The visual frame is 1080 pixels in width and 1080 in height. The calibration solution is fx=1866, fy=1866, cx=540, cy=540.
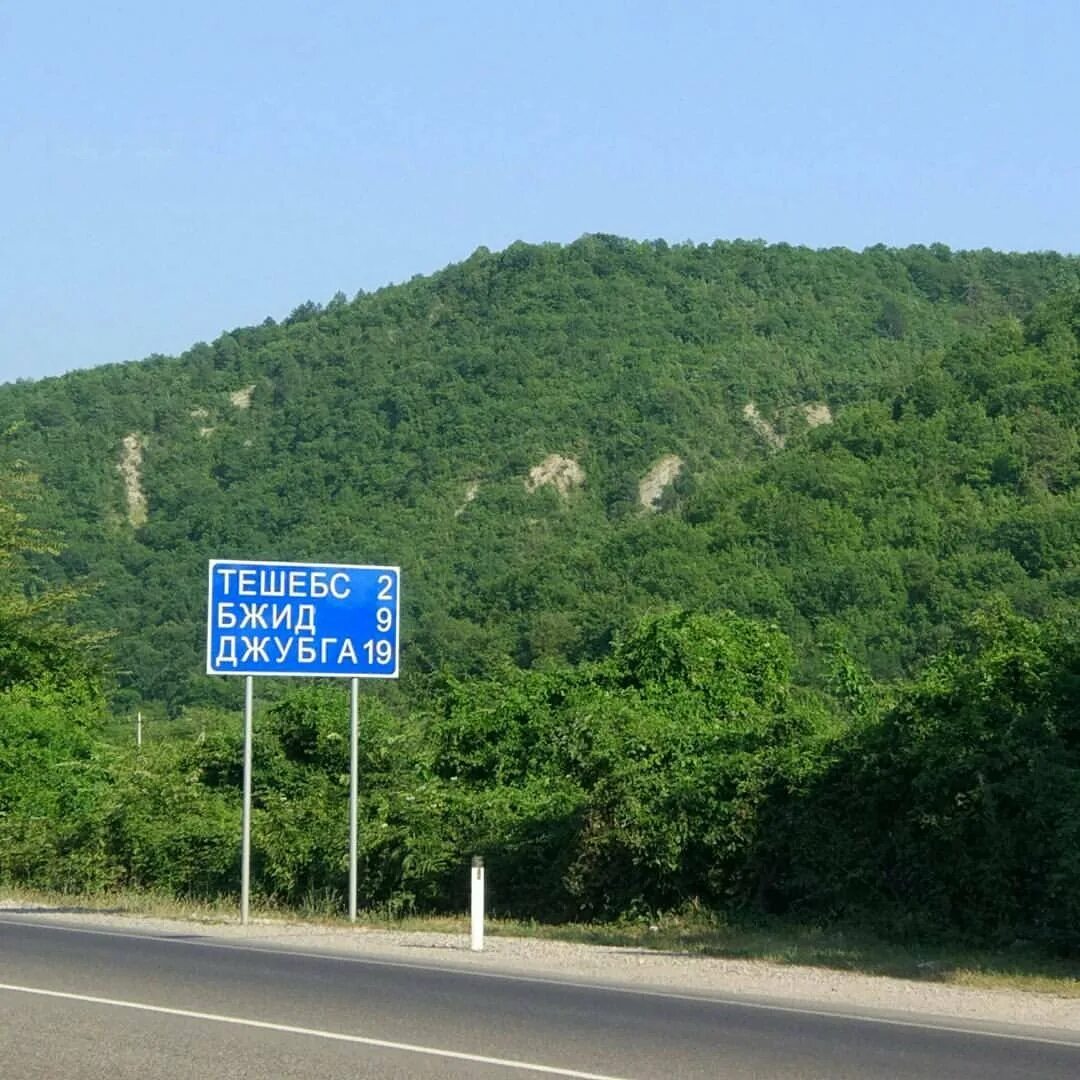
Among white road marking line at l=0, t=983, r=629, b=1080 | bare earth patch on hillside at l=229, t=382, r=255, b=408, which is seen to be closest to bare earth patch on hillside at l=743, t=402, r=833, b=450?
bare earth patch on hillside at l=229, t=382, r=255, b=408

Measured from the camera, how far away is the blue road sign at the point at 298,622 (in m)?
24.1

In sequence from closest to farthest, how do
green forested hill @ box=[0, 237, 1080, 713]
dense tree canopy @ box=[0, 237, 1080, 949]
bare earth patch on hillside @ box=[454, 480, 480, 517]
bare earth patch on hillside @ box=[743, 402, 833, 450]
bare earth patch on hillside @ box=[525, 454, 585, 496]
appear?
dense tree canopy @ box=[0, 237, 1080, 949] → green forested hill @ box=[0, 237, 1080, 713] → bare earth patch on hillside @ box=[454, 480, 480, 517] → bare earth patch on hillside @ box=[525, 454, 585, 496] → bare earth patch on hillside @ box=[743, 402, 833, 450]

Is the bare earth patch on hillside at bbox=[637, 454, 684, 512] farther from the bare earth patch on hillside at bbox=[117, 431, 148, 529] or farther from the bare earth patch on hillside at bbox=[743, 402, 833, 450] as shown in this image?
the bare earth patch on hillside at bbox=[117, 431, 148, 529]

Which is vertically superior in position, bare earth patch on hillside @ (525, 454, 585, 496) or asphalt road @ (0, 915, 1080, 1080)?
bare earth patch on hillside @ (525, 454, 585, 496)

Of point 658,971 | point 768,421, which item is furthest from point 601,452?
point 658,971

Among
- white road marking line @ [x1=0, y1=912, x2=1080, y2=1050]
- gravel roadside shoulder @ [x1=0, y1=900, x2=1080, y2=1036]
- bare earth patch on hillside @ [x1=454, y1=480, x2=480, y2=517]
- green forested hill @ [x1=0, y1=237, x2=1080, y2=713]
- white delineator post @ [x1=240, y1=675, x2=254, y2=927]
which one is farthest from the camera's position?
bare earth patch on hillside @ [x1=454, y1=480, x2=480, y2=517]

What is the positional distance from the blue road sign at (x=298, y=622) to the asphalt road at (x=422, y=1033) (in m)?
7.45

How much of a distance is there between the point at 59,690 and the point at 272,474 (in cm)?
8581

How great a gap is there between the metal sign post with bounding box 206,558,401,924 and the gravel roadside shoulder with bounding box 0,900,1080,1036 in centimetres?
222

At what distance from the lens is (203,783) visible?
32500mm

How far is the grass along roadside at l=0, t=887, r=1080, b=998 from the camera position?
59.7 ft

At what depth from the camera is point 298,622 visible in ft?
79.7

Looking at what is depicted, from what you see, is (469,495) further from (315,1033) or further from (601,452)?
(315,1033)

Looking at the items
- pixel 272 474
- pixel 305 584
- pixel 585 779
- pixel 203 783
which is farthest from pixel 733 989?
pixel 272 474
